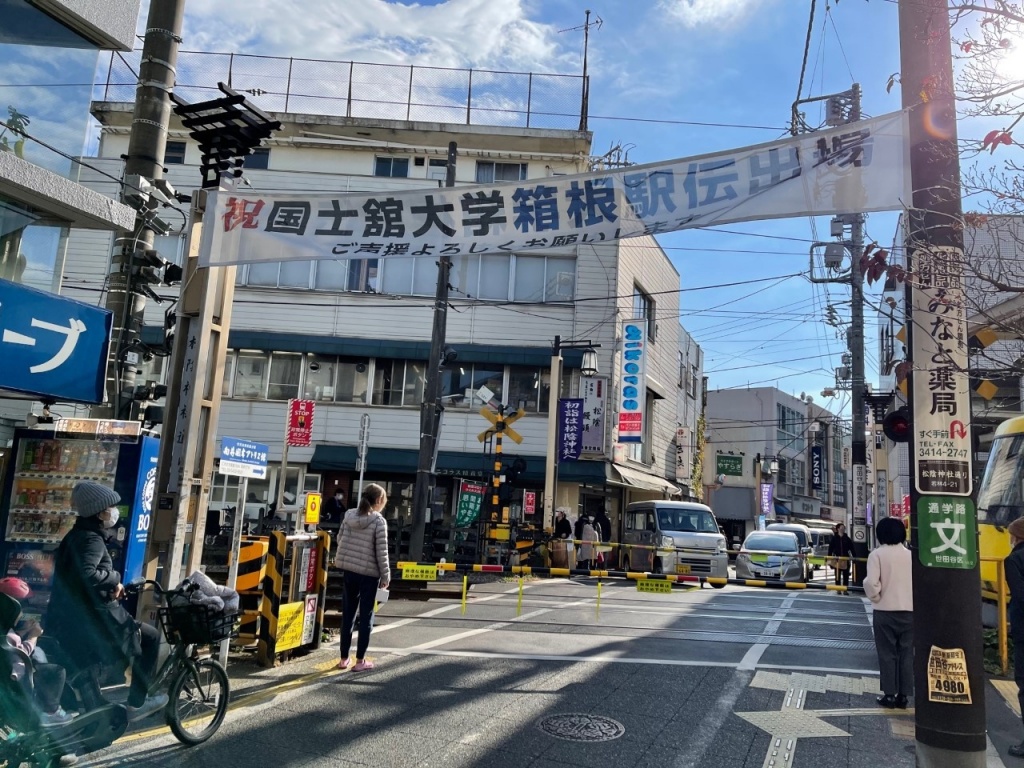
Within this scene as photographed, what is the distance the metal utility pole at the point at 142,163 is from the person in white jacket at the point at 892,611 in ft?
29.3

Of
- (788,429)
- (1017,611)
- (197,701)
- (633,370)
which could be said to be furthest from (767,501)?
(197,701)

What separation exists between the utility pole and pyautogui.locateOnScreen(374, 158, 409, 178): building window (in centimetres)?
2486

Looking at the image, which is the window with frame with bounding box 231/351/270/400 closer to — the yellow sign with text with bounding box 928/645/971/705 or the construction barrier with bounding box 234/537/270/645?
the construction barrier with bounding box 234/537/270/645

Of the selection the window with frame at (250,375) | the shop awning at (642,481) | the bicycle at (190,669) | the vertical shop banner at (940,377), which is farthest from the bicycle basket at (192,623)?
the window with frame at (250,375)

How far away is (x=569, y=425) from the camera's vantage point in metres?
24.1

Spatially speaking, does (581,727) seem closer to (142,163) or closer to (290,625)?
(290,625)

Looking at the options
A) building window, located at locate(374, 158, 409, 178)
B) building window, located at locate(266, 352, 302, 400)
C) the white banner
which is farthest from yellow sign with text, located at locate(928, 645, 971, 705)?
building window, located at locate(374, 158, 409, 178)

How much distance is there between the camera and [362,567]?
24.8ft

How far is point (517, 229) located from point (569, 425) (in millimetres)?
16755

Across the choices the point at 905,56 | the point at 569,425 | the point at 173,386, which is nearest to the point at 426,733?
the point at 173,386

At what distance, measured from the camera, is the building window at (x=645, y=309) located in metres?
29.9

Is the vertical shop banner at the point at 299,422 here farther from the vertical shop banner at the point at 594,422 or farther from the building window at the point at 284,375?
the vertical shop banner at the point at 594,422

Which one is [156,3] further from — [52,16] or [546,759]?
[546,759]

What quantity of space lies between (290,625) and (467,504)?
11.9 meters
